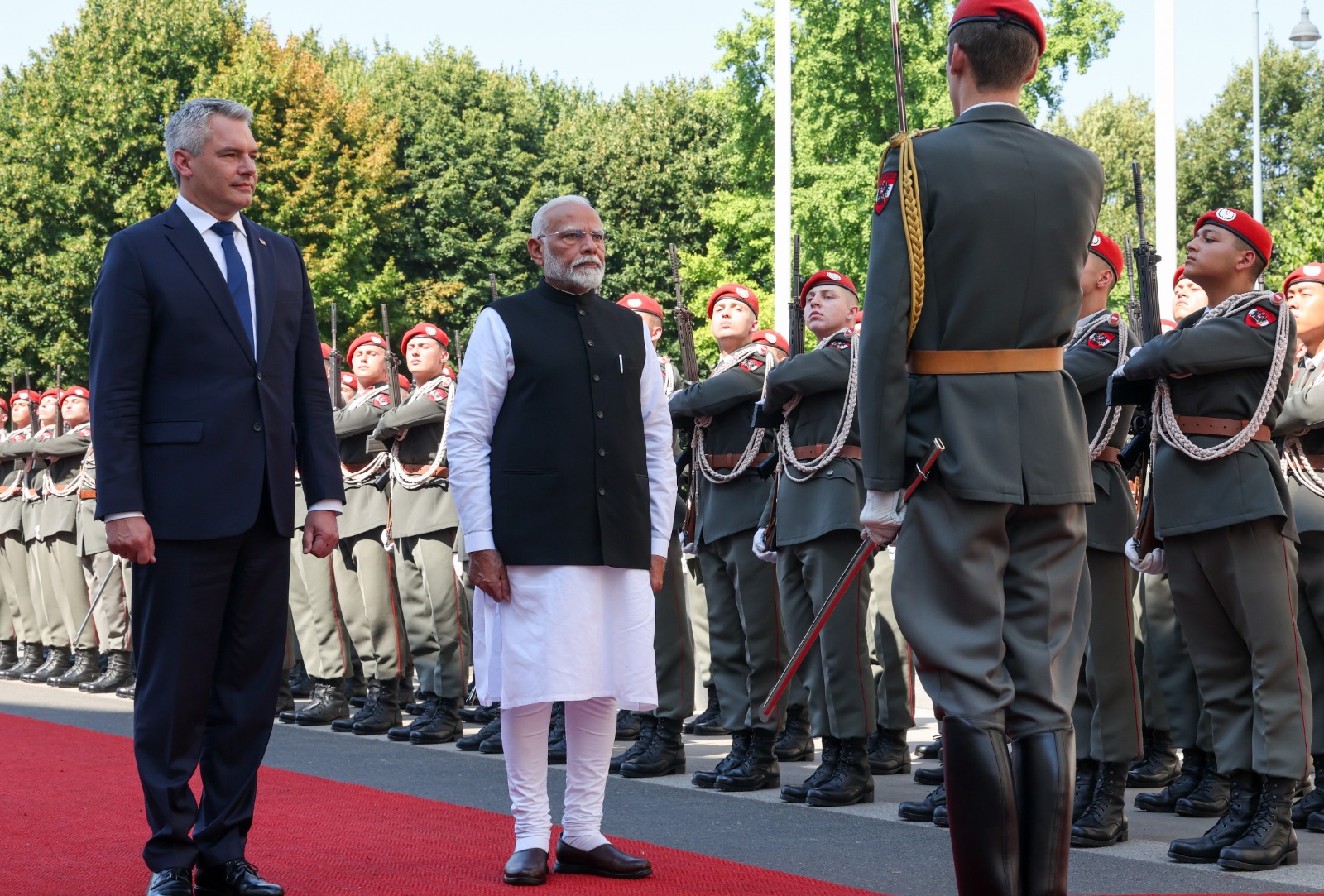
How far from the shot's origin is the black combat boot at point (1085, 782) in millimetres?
5824

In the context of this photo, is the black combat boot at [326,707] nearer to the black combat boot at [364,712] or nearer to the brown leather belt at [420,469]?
the black combat boot at [364,712]

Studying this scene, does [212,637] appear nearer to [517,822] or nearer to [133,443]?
[133,443]

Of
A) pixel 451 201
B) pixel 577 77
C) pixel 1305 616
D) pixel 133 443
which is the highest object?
pixel 577 77

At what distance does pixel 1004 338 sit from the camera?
3758 mm

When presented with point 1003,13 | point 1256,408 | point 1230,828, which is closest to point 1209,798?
point 1230,828

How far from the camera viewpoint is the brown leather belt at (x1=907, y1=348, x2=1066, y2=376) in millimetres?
3738

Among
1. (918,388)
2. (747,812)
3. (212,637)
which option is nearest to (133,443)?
(212,637)

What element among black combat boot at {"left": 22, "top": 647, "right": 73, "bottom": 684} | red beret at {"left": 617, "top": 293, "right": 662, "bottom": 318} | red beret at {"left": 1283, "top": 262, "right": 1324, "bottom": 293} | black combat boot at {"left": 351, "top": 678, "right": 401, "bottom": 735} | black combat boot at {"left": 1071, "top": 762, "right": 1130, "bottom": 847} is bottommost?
black combat boot at {"left": 22, "top": 647, "right": 73, "bottom": 684}

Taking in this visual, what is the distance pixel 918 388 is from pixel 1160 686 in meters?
3.56

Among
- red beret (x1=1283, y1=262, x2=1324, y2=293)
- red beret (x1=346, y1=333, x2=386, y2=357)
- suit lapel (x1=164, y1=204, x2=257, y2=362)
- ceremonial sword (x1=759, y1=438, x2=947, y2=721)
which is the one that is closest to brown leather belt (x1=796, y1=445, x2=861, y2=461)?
red beret (x1=1283, y1=262, x2=1324, y2=293)

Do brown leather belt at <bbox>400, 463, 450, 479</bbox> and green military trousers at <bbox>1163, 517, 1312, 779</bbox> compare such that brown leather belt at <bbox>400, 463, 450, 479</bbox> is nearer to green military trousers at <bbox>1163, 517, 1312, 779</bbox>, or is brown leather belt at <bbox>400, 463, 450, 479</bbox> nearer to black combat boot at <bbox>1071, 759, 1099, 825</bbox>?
black combat boot at <bbox>1071, 759, 1099, 825</bbox>

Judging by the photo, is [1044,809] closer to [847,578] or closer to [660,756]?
[847,578]

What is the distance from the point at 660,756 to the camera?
294 inches

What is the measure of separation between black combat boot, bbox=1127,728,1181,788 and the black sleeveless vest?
121 inches
